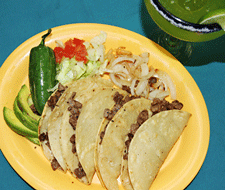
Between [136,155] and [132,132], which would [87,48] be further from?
[136,155]

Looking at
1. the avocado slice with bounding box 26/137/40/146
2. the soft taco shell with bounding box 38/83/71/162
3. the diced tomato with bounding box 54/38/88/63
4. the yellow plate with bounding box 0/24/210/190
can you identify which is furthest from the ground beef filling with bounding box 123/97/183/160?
the diced tomato with bounding box 54/38/88/63

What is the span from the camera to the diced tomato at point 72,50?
11.4 ft

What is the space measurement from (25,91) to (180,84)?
2.19 metres

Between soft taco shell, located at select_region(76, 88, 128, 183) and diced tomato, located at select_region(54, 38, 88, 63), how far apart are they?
805 millimetres

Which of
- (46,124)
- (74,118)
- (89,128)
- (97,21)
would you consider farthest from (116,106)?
(97,21)

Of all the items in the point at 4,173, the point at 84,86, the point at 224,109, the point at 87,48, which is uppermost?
the point at 87,48

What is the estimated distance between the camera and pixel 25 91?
3322 mm

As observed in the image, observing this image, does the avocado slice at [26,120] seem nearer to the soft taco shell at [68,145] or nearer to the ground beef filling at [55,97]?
the ground beef filling at [55,97]

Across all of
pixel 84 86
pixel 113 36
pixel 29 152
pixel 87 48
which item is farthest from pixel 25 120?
pixel 113 36

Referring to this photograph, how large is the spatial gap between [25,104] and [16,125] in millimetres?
326

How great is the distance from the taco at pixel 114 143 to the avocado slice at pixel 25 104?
992mm

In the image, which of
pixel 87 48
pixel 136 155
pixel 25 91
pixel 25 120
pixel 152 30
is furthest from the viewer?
pixel 152 30

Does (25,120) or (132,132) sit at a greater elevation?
(25,120)

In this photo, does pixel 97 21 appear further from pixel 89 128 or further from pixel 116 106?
pixel 89 128
